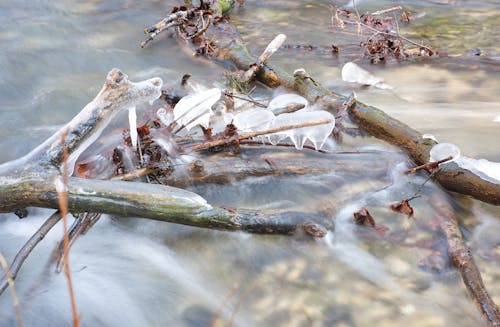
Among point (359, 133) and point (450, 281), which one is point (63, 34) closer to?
point (359, 133)

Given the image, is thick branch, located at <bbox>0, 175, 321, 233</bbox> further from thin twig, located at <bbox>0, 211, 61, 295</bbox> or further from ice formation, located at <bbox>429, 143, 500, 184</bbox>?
ice formation, located at <bbox>429, 143, 500, 184</bbox>

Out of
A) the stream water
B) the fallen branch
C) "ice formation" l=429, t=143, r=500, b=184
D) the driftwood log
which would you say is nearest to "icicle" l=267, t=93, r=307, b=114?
the driftwood log

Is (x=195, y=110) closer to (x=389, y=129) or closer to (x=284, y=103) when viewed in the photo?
(x=284, y=103)

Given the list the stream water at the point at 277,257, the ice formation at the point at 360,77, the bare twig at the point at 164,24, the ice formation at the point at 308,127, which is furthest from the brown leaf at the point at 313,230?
the bare twig at the point at 164,24

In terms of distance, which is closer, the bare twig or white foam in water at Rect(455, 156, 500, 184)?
white foam in water at Rect(455, 156, 500, 184)

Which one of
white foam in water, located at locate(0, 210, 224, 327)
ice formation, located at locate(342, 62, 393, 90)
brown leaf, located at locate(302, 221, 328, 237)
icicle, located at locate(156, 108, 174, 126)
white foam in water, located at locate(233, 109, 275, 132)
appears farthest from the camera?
ice formation, located at locate(342, 62, 393, 90)

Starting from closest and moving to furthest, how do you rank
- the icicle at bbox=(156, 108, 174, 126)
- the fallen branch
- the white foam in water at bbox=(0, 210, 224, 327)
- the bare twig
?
the fallen branch < the white foam in water at bbox=(0, 210, 224, 327) < the icicle at bbox=(156, 108, 174, 126) < the bare twig

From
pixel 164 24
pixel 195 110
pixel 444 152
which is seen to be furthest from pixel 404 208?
pixel 164 24
